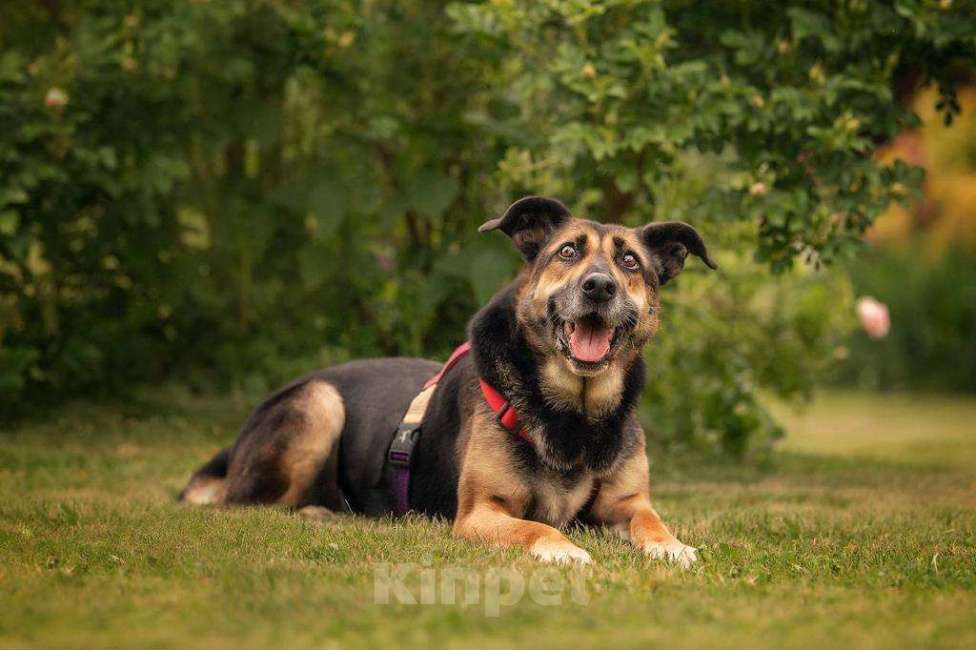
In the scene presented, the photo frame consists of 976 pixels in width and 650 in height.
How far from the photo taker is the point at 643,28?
22.8 ft

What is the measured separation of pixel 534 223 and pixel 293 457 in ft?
5.40

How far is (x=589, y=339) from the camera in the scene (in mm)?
4980

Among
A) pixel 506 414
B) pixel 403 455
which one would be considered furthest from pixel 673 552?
pixel 403 455

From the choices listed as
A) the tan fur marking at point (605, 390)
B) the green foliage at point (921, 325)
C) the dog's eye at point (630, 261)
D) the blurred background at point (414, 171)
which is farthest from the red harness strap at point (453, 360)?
the green foliage at point (921, 325)

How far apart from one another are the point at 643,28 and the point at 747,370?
335 centimetres

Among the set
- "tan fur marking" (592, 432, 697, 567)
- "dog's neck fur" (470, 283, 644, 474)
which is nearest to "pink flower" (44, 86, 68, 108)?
"dog's neck fur" (470, 283, 644, 474)

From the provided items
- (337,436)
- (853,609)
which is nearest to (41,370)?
(337,436)

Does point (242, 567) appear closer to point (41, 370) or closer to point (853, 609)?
point (853, 609)

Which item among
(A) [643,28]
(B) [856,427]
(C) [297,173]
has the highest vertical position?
(A) [643,28]

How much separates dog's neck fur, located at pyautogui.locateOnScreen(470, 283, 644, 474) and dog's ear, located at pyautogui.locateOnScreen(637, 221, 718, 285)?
0.62 metres

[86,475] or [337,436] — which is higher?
[337,436]

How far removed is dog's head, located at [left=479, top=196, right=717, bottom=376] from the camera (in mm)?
4875

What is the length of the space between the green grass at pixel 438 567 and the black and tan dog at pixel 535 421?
21 cm

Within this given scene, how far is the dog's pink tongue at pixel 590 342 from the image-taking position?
493 cm
